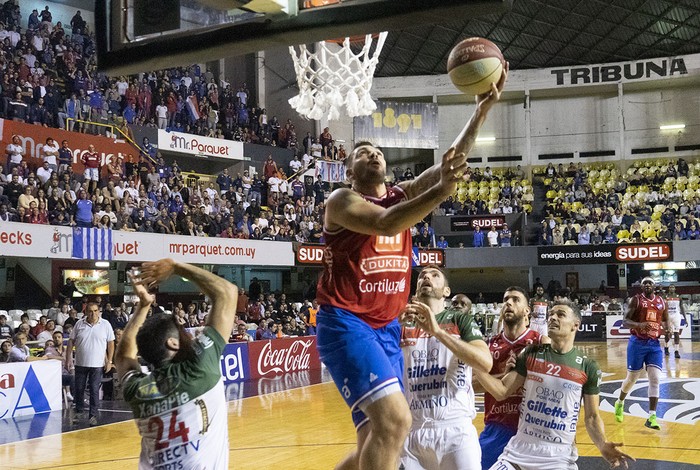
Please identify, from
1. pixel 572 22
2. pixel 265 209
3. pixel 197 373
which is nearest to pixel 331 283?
pixel 197 373

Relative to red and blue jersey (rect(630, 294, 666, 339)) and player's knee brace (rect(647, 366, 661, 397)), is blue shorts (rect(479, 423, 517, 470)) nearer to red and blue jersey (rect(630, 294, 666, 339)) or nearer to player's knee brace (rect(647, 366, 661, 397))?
player's knee brace (rect(647, 366, 661, 397))

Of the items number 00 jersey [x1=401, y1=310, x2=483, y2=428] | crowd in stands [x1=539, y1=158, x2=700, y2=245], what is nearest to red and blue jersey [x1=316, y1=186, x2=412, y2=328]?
number 00 jersey [x1=401, y1=310, x2=483, y2=428]

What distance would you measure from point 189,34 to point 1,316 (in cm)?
1353

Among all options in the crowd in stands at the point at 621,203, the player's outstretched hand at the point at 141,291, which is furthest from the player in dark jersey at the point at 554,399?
the crowd in stands at the point at 621,203

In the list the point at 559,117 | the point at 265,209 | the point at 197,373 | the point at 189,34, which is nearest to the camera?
the point at 197,373

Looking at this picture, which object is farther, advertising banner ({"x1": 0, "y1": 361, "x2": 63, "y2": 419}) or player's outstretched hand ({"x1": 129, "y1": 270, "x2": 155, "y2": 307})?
advertising banner ({"x1": 0, "y1": 361, "x2": 63, "y2": 419})

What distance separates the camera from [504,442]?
5953 mm

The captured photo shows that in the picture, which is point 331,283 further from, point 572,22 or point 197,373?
point 572,22

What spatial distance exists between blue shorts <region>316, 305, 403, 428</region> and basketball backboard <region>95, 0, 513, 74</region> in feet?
4.93

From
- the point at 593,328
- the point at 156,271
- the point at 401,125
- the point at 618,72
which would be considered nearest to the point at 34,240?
the point at 156,271

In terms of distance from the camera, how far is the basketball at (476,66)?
3.94 metres

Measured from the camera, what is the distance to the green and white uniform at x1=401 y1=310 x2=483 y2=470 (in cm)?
528

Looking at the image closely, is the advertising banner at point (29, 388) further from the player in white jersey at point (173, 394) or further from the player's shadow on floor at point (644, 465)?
the player in white jersey at point (173, 394)

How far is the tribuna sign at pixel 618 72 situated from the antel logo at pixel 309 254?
19127 mm
